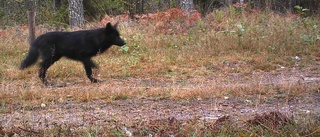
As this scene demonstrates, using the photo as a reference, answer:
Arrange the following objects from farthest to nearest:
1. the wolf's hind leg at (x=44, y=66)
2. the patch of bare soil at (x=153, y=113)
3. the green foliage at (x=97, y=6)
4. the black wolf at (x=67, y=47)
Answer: the green foliage at (x=97, y=6) → the wolf's hind leg at (x=44, y=66) → the black wolf at (x=67, y=47) → the patch of bare soil at (x=153, y=113)

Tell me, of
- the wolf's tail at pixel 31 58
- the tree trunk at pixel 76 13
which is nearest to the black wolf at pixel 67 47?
the wolf's tail at pixel 31 58

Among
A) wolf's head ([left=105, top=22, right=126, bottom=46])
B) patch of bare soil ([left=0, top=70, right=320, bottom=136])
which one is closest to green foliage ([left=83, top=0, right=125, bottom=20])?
wolf's head ([left=105, top=22, right=126, bottom=46])

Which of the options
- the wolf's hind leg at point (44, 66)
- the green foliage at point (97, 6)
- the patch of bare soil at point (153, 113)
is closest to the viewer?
the patch of bare soil at point (153, 113)

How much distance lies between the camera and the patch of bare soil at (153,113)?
4.38 meters

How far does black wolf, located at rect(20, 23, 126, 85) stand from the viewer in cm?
840

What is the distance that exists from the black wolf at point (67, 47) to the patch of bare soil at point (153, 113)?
103 inches

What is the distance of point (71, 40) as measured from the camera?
27.7ft

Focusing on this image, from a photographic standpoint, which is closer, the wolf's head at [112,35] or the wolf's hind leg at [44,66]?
the wolf's hind leg at [44,66]

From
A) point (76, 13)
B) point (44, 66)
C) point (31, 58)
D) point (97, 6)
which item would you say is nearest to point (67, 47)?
point (44, 66)

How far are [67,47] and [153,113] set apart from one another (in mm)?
3925

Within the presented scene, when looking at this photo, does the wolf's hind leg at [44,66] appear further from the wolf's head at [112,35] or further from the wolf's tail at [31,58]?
the wolf's head at [112,35]

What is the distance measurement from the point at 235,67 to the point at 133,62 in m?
2.65

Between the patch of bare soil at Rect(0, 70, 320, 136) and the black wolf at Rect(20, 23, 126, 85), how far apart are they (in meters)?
2.63

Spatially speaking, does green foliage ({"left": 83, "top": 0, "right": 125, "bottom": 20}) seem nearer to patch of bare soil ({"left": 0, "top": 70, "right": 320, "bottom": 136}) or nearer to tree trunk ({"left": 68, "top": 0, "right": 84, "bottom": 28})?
tree trunk ({"left": 68, "top": 0, "right": 84, "bottom": 28})
